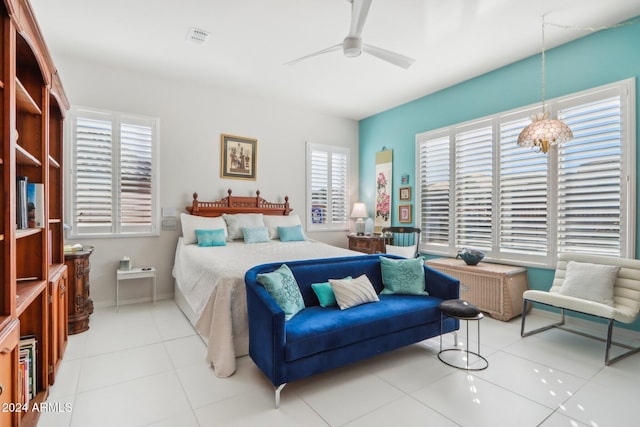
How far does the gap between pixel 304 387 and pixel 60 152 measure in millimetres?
2719

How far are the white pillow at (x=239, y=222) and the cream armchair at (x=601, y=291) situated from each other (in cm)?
345

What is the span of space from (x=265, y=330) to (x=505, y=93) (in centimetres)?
409

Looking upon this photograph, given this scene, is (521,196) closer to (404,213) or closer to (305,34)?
(404,213)

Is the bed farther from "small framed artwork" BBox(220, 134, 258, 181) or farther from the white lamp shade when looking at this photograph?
the white lamp shade

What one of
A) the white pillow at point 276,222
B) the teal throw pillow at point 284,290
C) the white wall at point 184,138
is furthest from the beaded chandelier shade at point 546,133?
the white wall at point 184,138

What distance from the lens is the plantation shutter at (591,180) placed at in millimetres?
3174

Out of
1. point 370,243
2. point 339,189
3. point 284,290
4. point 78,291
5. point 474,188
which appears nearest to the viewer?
point 284,290

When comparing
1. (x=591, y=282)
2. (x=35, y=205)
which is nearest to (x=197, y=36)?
(x=35, y=205)

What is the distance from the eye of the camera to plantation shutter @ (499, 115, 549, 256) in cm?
371

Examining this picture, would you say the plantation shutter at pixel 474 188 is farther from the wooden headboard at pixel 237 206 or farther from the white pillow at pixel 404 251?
the wooden headboard at pixel 237 206

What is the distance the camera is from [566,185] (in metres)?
3.49

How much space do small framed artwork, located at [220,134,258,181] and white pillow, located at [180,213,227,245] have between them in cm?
85

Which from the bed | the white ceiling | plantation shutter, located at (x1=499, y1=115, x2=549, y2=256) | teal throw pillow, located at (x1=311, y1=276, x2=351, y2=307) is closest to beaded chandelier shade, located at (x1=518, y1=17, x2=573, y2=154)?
plantation shutter, located at (x1=499, y1=115, x2=549, y2=256)

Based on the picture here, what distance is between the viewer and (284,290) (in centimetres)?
236
